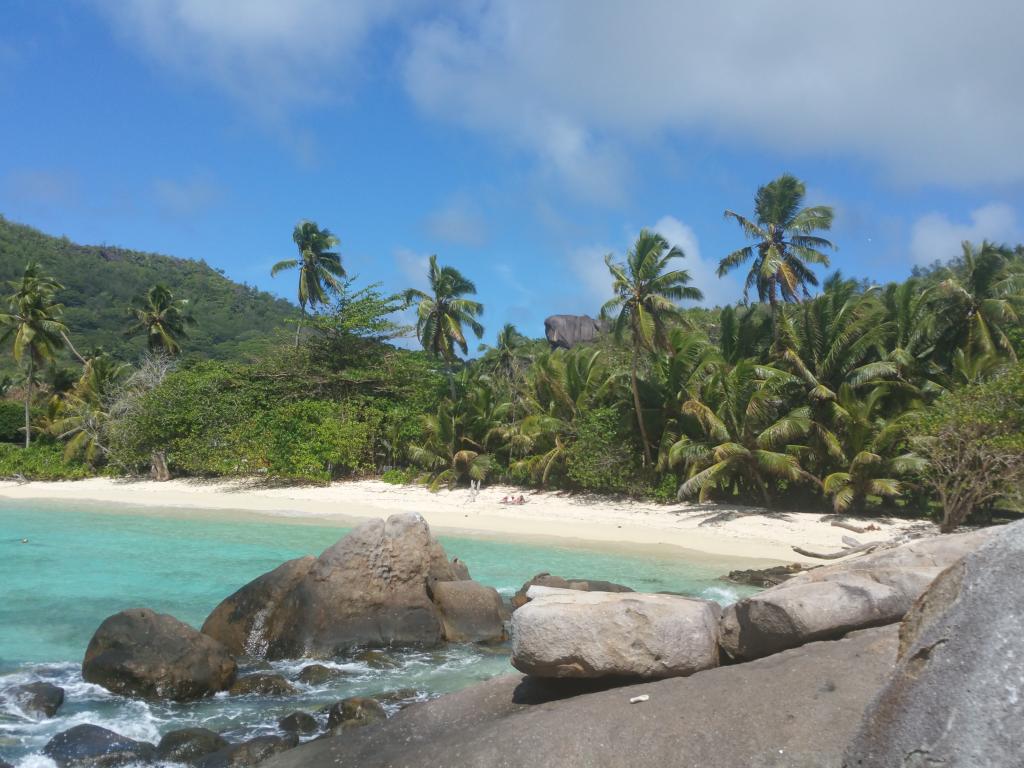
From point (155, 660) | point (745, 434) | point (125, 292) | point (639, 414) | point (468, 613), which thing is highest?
point (125, 292)

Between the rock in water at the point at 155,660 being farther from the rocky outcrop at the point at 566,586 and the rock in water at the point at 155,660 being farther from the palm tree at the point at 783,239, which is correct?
the palm tree at the point at 783,239

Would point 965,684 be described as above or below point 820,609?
above

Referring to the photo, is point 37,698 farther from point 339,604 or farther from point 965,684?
point 965,684

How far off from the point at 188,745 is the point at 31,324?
4358 cm

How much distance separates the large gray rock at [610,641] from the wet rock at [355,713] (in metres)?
2.91

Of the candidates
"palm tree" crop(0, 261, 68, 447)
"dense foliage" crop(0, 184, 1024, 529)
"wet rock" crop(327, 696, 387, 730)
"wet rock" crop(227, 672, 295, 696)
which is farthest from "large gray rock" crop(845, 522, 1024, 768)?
"palm tree" crop(0, 261, 68, 447)

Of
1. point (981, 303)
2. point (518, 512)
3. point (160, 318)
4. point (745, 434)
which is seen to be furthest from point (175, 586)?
point (160, 318)

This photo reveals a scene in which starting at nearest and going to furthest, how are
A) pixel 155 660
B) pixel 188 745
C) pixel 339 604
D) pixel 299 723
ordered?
pixel 188 745
pixel 299 723
pixel 155 660
pixel 339 604

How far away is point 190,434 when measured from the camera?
35.7 metres

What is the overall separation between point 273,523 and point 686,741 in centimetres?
2356

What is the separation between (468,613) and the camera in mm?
12266

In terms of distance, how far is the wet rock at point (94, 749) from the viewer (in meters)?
7.54

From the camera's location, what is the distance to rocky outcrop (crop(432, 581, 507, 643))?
12.1 metres

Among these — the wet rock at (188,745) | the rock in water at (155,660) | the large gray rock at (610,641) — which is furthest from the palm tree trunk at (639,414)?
the large gray rock at (610,641)
